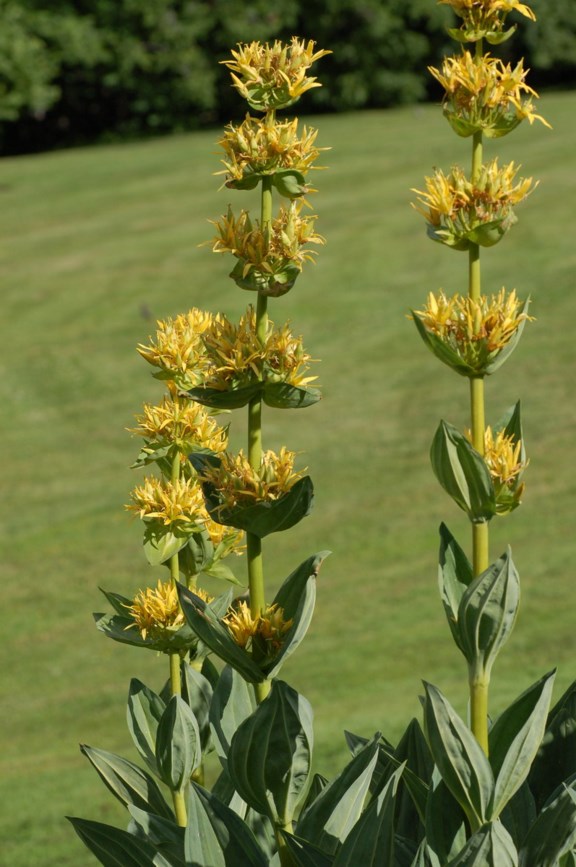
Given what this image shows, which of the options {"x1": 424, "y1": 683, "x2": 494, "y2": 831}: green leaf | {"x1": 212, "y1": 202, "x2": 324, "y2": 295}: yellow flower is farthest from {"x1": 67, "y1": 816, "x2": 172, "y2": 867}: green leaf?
{"x1": 212, "y1": 202, "x2": 324, "y2": 295}: yellow flower

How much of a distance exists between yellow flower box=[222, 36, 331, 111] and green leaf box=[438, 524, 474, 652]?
2.91 ft

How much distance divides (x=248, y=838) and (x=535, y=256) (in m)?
15.4

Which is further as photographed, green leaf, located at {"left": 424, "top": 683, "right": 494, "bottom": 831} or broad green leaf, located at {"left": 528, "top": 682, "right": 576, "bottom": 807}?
broad green leaf, located at {"left": 528, "top": 682, "right": 576, "bottom": 807}

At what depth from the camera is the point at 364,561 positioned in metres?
9.61

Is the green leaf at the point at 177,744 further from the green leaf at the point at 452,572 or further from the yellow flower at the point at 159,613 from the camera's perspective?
the green leaf at the point at 452,572

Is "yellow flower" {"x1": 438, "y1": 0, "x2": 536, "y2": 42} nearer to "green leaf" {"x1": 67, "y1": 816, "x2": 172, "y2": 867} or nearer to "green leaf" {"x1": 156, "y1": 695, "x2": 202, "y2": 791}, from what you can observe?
"green leaf" {"x1": 156, "y1": 695, "x2": 202, "y2": 791}

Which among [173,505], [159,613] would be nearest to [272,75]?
[173,505]

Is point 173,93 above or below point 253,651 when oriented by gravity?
below

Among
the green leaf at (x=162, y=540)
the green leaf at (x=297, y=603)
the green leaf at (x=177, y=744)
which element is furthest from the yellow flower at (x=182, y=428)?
the green leaf at (x=177, y=744)

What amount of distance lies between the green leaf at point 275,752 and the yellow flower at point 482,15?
4.15ft

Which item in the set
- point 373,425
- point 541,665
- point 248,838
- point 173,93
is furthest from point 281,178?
point 173,93

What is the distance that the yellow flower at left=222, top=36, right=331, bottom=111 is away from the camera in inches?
93.1

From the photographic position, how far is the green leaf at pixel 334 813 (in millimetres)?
2488

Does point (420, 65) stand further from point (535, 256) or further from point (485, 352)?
point (485, 352)
